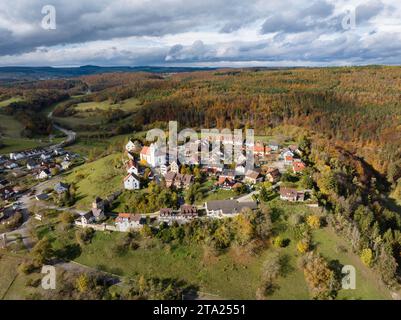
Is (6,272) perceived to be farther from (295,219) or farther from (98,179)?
(295,219)

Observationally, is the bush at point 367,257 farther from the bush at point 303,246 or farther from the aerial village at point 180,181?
the aerial village at point 180,181

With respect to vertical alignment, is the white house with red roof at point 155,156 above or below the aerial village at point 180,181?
above

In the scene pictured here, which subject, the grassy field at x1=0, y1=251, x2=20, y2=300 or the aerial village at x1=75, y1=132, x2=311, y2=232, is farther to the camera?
the aerial village at x1=75, y1=132, x2=311, y2=232

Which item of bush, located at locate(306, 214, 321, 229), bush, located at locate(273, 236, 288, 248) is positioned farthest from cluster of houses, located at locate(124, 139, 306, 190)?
bush, located at locate(273, 236, 288, 248)

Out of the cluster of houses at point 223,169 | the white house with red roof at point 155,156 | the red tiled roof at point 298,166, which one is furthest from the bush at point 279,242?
the white house with red roof at point 155,156

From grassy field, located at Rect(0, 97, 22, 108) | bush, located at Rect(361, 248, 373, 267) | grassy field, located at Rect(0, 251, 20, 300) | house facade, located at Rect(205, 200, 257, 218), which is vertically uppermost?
grassy field, located at Rect(0, 97, 22, 108)

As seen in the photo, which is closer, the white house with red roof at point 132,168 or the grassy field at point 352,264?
the grassy field at point 352,264

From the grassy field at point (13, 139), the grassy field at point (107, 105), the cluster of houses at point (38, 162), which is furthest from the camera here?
the grassy field at point (107, 105)

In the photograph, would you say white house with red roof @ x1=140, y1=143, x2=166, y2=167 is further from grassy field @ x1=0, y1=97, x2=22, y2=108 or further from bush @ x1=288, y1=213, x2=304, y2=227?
grassy field @ x1=0, y1=97, x2=22, y2=108

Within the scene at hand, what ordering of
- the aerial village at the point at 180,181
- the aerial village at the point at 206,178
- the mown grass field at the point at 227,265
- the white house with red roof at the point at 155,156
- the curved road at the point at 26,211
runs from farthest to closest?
the white house with red roof at the point at 155,156 < the curved road at the point at 26,211 < the aerial village at the point at 180,181 < the aerial village at the point at 206,178 < the mown grass field at the point at 227,265
